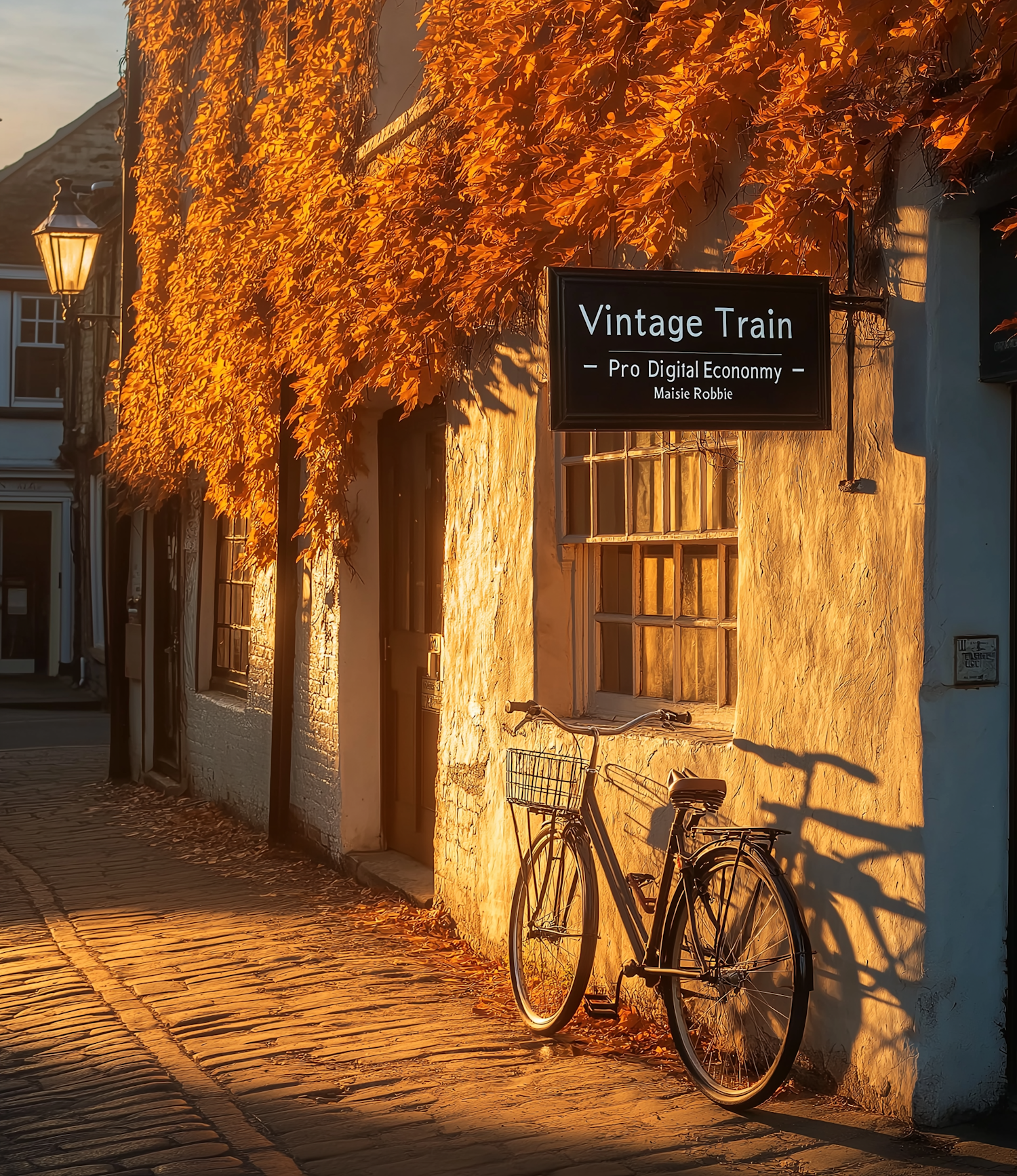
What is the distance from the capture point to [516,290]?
6.77 metres

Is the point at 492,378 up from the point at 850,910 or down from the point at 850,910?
up

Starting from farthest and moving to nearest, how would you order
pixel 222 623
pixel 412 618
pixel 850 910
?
pixel 222 623 → pixel 412 618 → pixel 850 910

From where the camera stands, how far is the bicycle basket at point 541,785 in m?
5.87

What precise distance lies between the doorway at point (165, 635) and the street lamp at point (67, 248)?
6.91ft

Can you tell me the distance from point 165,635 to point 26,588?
44.4 feet

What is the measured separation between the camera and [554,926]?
5836 mm

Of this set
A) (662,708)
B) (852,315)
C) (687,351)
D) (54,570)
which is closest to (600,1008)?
(662,708)

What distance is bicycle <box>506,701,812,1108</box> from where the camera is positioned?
477 centimetres

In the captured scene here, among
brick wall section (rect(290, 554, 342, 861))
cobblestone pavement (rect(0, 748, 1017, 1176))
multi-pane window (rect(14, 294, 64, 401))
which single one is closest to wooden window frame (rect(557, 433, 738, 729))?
cobblestone pavement (rect(0, 748, 1017, 1176))

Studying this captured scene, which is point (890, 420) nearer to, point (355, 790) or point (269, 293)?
point (355, 790)

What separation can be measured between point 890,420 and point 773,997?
1.95m

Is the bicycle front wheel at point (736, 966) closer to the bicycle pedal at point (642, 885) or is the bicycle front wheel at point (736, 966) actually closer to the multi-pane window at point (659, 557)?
the bicycle pedal at point (642, 885)

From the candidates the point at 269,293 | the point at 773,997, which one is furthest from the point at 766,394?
the point at 269,293

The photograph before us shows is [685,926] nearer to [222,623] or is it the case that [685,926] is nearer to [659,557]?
[659,557]
